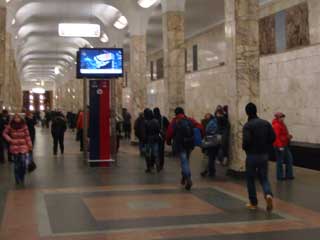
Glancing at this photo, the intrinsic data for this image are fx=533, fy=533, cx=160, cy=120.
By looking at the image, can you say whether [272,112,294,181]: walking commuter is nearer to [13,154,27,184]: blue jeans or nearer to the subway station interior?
the subway station interior

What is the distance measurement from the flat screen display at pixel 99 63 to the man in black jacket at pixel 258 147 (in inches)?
279

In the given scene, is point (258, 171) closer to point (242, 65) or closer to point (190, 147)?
point (190, 147)

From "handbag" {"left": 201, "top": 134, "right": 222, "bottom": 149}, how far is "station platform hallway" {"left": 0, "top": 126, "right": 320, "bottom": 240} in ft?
2.71

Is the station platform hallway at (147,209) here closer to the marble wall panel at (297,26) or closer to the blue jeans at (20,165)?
the blue jeans at (20,165)

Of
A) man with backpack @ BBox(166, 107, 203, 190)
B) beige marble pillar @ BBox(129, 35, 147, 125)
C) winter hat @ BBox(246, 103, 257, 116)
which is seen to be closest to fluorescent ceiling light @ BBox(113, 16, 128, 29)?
beige marble pillar @ BBox(129, 35, 147, 125)

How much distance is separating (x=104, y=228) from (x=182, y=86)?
11.9 metres

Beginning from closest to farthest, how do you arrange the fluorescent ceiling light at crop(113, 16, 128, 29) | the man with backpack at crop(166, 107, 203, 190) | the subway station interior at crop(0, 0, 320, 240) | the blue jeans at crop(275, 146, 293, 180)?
the subway station interior at crop(0, 0, 320, 240) < the man with backpack at crop(166, 107, 203, 190) < the blue jeans at crop(275, 146, 293, 180) < the fluorescent ceiling light at crop(113, 16, 128, 29)

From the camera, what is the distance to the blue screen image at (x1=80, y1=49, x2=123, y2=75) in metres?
14.8

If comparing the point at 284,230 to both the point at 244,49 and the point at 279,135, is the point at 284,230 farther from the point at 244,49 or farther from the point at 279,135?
the point at 244,49

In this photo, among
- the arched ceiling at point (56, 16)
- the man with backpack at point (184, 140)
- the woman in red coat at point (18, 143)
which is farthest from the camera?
the arched ceiling at point (56, 16)

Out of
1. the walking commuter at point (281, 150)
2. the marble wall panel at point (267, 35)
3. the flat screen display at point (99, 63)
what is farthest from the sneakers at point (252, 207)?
the marble wall panel at point (267, 35)

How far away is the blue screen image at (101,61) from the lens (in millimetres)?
14781

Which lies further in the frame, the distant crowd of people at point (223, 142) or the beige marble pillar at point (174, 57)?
the beige marble pillar at point (174, 57)

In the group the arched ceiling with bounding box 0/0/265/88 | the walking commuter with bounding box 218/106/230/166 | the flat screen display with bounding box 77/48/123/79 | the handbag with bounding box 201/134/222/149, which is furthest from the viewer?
the arched ceiling with bounding box 0/0/265/88
